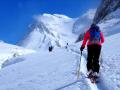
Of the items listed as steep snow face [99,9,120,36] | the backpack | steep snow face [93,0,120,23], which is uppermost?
steep snow face [93,0,120,23]

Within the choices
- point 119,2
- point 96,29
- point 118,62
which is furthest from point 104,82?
point 119,2

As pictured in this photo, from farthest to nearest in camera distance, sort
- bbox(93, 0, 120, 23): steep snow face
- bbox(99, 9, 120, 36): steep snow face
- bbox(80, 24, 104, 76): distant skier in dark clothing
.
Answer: bbox(93, 0, 120, 23): steep snow face → bbox(99, 9, 120, 36): steep snow face → bbox(80, 24, 104, 76): distant skier in dark clothing

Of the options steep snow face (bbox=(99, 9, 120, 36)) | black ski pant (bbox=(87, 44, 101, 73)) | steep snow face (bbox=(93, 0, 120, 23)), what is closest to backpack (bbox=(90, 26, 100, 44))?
black ski pant (bbox=(87, 44, 101, 73))

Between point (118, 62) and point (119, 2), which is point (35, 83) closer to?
point (118, 62)

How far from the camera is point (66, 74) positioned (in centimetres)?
1478

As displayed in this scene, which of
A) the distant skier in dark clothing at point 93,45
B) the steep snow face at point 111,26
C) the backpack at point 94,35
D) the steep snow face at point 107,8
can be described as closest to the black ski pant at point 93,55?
the distant skier in dark clothing at point 93,45

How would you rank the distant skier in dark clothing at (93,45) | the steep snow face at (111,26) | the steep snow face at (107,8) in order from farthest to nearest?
the steep snow face at (107,8) < the steep snow face at (111,26) < the distant skier in dark clothing at (93,45)

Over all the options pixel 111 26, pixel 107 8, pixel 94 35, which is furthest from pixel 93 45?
pixel 107 8

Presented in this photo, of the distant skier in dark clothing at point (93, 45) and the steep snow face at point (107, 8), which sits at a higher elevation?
the steep snow face at point (107, 8)

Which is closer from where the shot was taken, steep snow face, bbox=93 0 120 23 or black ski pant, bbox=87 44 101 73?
black ski pant, bbox=87 44 101 73

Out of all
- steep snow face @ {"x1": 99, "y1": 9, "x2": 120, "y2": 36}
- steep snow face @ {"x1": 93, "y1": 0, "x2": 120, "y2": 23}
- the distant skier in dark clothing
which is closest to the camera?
the distant skier in dark clothing

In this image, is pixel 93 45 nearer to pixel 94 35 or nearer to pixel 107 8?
pixel 94 35

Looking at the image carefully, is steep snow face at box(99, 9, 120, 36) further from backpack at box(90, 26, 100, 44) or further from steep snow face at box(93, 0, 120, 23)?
backpack at box(90, 26, 100, 44)

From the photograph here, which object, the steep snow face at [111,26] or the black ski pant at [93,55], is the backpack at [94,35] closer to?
the black ski pant at [93,55]
